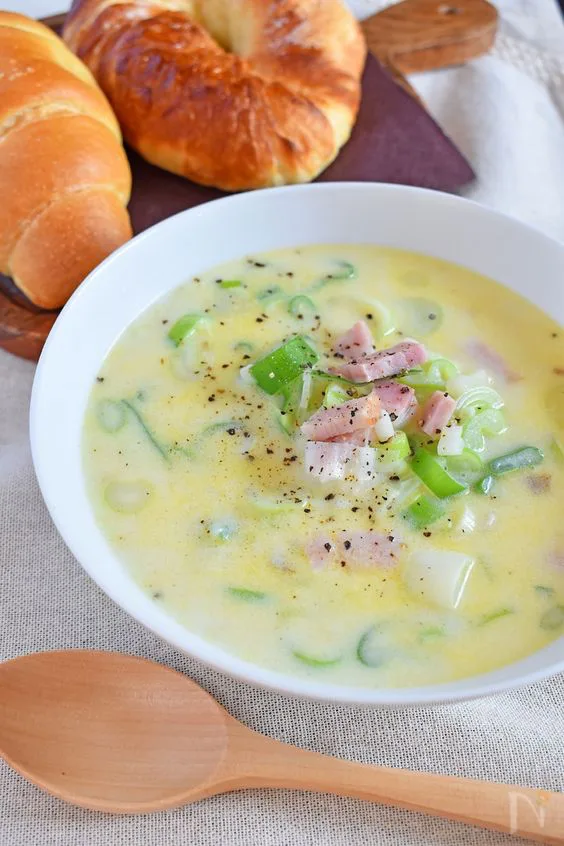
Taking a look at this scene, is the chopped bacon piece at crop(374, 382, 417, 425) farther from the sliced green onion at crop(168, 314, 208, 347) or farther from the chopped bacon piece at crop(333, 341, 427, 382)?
the sliced green onion at crop(168, 314, 208, 347)

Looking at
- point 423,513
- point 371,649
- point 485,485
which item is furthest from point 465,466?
point 371,649

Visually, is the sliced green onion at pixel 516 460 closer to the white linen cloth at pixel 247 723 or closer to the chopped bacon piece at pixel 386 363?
the chopped bacon piece at pixel 386 363

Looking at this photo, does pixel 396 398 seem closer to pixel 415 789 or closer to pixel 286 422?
pixel 286 422

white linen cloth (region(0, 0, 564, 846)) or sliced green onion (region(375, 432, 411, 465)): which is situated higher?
sliced green onion (region(375, 432, 411, 465))

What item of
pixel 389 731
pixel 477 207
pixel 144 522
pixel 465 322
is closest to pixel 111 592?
pixel 144 522

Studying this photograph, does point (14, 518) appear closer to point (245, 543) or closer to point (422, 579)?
point (245, 543)

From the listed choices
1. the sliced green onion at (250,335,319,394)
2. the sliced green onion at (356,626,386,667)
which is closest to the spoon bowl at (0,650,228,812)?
the sliced green onion at (356,626,386,667)

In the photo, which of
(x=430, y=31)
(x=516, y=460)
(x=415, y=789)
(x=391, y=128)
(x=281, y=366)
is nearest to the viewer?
(x=415, y=789)
